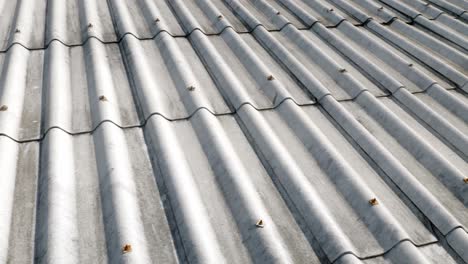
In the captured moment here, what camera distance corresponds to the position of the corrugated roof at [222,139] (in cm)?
188

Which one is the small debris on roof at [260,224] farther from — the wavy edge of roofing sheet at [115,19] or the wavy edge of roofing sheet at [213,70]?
the wavy edge of roofing sheet at [115,19]

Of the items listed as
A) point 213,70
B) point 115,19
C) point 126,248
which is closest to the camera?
point 126,248

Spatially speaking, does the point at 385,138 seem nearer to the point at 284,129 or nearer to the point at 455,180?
the point at 455,180

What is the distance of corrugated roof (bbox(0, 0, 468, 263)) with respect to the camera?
1.88m

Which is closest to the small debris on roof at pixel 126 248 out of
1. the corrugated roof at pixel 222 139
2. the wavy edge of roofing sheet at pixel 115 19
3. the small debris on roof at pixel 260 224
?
the corrugated roof at pixel 222 139

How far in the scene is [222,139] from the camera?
244cm

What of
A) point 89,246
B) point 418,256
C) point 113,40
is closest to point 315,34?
point 113,40

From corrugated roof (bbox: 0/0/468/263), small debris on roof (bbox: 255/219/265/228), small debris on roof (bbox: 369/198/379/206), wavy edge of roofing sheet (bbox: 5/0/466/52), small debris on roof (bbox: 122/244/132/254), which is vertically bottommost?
small debris on roof (bbox: 369/198/379/206)

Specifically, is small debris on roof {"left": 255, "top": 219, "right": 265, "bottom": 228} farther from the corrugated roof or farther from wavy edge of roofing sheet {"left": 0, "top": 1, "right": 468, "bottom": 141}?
wavy edge of roofing sheet {"left": 0, "top": 1, "right": 468, "bottom": 141}

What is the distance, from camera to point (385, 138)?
273 cm

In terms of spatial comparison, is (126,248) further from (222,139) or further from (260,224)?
(222,139)

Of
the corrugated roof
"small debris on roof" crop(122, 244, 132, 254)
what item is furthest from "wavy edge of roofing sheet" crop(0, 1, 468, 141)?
"small debris on roof" crop(122, 244, 132, 254)

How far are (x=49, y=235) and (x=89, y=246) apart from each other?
0.18 m

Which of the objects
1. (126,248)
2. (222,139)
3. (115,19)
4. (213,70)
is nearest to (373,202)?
(222,139)
